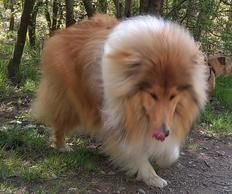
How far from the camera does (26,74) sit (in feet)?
22.0

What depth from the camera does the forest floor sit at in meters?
4.05

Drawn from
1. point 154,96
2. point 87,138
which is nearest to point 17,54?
point 87,138

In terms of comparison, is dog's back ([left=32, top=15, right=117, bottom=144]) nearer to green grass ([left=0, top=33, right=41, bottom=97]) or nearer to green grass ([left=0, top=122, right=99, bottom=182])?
green grass ([left=0, top=122, right=99, bottom=182])

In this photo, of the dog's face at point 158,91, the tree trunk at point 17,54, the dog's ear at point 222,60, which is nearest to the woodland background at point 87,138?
the tree trunk at point 17,54

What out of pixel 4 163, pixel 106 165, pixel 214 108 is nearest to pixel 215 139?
pixel 214 108

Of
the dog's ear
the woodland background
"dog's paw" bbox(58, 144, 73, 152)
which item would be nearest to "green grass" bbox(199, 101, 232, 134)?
the woodland background

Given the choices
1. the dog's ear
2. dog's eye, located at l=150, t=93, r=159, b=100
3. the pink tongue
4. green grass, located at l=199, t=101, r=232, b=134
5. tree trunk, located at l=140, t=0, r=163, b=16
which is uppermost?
tree trunk, located at l=140, t=0, r=163, b=16

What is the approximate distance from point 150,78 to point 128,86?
7.0 inches

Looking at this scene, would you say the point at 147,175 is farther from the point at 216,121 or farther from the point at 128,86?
the point at 216,121

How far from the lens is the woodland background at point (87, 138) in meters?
4.15

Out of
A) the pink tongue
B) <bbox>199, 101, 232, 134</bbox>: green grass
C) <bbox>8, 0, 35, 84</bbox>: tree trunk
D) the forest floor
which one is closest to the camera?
the pink tongue

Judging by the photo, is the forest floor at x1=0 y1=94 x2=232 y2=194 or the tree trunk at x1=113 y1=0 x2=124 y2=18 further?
the tree trunk at x1=113 y1=0 x2=124 y2=18

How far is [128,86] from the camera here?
3676 millimetres

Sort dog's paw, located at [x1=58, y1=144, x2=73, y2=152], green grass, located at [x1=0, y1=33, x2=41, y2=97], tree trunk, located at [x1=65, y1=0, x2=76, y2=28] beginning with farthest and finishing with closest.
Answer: tree trunk, located at [x1=65, y1=0, x2=76, y2=28], green grass, located at [x1=0, y1=33, x2=41, y2=97], dog's paw, located at [x1=58, y1=144, x2=73, y2=152]
